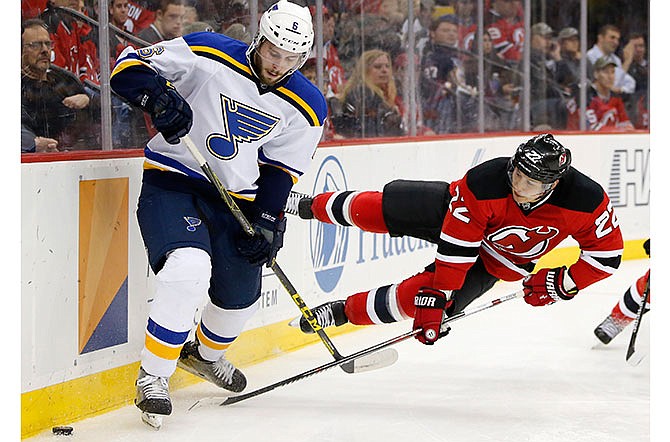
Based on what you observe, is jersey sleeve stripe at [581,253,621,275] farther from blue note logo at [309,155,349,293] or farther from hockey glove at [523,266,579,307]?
blue note logo at [309,155,349,293]

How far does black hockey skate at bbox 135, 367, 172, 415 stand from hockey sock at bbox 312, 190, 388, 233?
1.06 m

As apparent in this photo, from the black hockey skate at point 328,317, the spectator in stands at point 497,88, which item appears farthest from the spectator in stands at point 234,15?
the spectator in stands at point 497,88

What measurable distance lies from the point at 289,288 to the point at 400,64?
94.4 inches

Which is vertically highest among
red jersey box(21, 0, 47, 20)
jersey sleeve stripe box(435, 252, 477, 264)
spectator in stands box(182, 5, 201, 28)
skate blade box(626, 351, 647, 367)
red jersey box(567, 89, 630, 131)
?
spectator in stands box(182, 5, 201, 28)

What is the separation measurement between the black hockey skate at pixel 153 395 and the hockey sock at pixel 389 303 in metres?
0.96

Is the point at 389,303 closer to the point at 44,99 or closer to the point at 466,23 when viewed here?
the point at 44,99

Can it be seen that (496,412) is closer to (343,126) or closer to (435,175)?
(343,126)

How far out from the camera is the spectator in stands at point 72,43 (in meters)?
3.02

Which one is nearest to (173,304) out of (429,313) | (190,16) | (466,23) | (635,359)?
(429,313)

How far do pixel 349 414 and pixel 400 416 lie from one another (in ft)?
0.52

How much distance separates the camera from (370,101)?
5.16m

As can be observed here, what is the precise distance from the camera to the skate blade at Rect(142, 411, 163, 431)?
9.55 feet

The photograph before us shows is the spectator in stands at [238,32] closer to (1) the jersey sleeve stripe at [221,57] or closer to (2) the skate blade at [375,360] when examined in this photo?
(1) the jersey sleeve stripe at [221,57]

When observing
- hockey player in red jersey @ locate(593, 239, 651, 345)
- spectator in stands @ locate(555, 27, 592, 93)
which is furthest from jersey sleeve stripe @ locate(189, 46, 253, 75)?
spectator in stands @ locate(555, 27, 592, 93)
